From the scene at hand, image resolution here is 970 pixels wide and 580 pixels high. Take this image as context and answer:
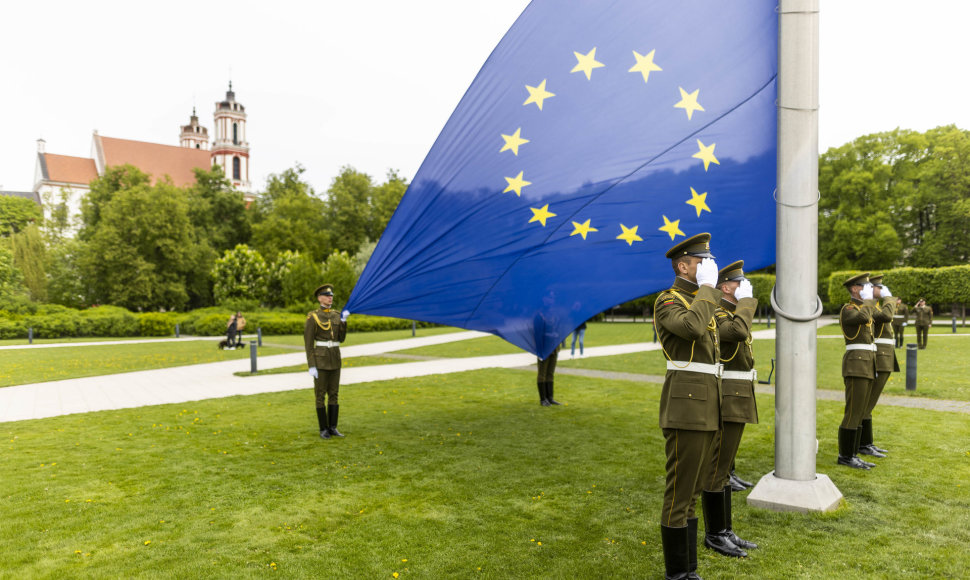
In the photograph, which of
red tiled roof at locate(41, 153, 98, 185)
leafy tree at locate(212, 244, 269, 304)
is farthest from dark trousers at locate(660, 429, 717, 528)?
red tiled roof at locate(41, 153, 98, 185)

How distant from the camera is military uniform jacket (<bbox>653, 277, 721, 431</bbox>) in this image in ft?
13.4

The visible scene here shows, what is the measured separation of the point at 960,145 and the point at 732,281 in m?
49.8

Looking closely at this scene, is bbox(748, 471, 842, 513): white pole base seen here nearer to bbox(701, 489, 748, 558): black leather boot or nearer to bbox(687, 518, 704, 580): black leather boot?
bbox(701, 489, 748, 558): black leather boot

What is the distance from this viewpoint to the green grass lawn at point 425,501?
4.54 metres

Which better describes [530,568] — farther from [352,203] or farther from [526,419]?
[352,203]

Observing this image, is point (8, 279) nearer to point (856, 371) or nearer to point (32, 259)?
point (32, 259)

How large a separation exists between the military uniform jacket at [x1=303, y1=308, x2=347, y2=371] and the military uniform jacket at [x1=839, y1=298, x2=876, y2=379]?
641 cm

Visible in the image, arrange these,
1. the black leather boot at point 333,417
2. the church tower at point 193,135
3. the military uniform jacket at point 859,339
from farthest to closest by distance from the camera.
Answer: the church tower at point 193,135, the black leather boot at point 333,417, the military uniform jacket at point 859,339

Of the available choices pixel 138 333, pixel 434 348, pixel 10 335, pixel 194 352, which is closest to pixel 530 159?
pixel 434 348

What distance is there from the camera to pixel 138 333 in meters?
36.2

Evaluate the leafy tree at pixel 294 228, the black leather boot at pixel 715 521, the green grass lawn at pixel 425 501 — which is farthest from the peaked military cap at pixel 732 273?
the leafy tree at pixel 294 228

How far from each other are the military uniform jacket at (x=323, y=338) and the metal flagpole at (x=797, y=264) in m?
5.72

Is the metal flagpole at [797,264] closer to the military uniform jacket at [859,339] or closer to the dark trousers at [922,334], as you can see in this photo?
the military uniform jacket at [859,339]

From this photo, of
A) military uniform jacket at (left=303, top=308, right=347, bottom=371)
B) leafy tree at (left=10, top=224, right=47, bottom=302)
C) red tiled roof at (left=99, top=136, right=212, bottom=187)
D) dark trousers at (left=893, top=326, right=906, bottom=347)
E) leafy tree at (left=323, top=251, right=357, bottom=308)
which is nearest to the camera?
military uniform jacket at (left=303, top=308, right=347, bottom=371)
